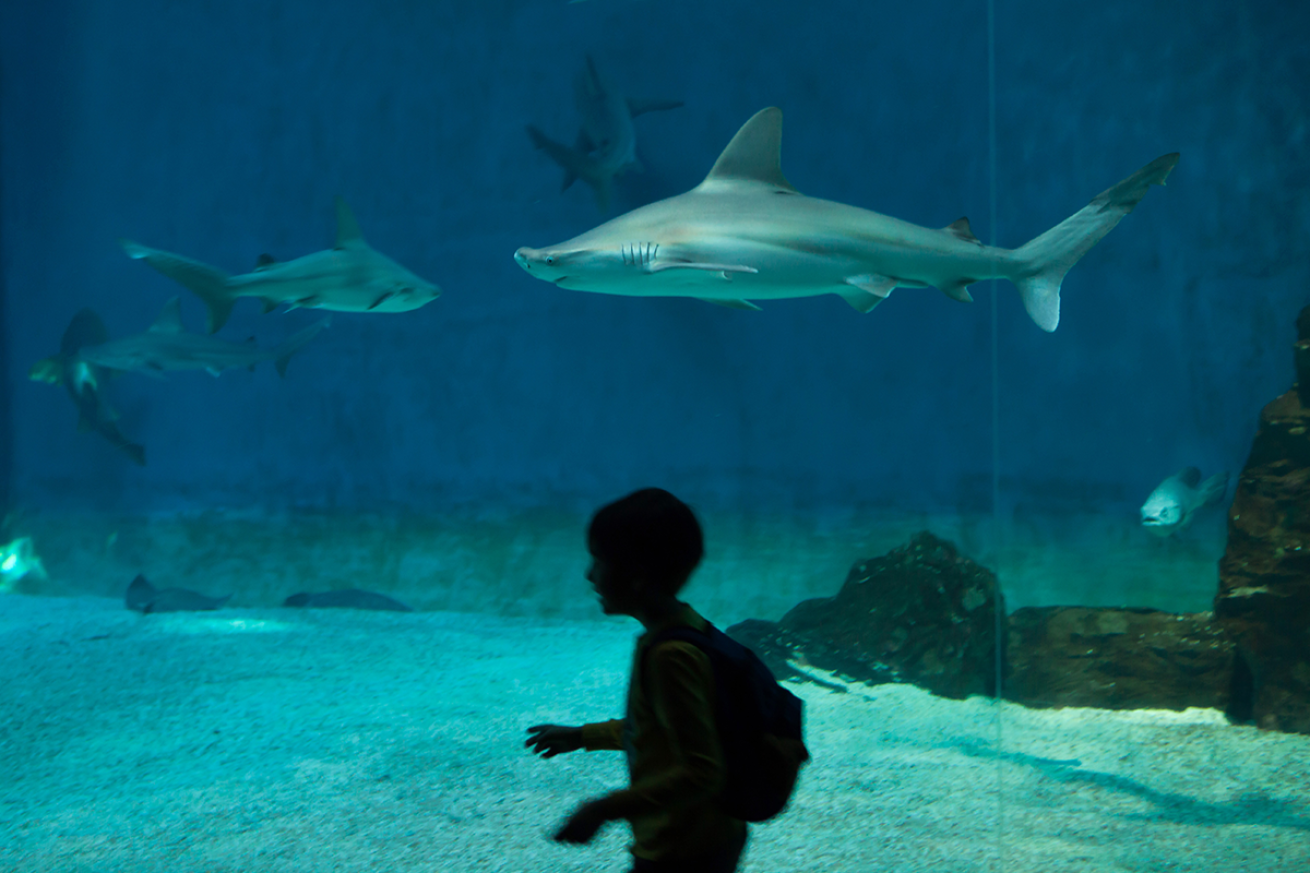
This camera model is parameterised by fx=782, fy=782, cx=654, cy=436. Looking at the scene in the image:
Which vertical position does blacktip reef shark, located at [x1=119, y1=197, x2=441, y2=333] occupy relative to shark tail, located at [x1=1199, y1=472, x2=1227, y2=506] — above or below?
above

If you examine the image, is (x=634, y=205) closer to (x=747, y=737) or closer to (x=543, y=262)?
(x=543, y=262)

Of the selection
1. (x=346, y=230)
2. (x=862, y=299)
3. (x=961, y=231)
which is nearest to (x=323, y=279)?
(x=346, y=230)

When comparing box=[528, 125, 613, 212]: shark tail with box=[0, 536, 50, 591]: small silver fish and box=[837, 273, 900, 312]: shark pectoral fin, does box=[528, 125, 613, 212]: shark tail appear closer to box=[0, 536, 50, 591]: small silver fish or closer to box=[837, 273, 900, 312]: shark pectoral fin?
box=[837, 273, 900, 312]: shark pectoral fin

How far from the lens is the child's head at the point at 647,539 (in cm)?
117

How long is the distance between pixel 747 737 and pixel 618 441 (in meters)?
6.63

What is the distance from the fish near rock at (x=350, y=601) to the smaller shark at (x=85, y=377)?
347cm

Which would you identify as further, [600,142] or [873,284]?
[600,142]

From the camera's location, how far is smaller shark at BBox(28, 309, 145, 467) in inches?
321

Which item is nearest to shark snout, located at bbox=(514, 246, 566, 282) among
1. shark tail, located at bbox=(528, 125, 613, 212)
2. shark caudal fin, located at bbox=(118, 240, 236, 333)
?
shark caudal fin, located at bbox=(118, 240, 236, 333)

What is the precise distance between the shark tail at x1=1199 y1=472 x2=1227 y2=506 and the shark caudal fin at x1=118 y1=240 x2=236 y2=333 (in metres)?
6.21

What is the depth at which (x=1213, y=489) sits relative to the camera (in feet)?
17.5

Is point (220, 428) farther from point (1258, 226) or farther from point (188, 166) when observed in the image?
point (1258, 226)

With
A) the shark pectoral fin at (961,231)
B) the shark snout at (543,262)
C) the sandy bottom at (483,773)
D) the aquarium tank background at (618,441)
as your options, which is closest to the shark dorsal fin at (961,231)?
the shark pectoral fin at (961,231)

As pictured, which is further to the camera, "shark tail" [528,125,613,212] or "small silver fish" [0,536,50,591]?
"small silver fish" [0,536,50,591]
